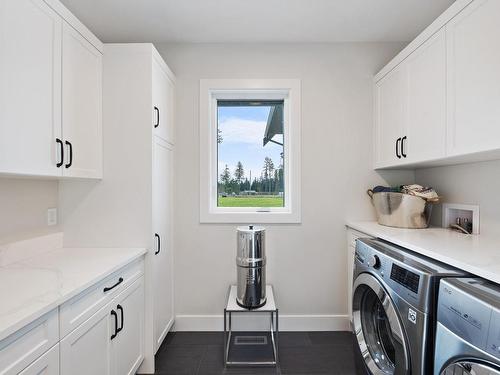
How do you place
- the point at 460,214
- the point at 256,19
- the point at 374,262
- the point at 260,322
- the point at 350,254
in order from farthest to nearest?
the point at 260,322
the point at 350,254
the point at 256,19
the point at 460,214
the point at 374,262

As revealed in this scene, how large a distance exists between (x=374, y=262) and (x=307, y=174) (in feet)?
3.49

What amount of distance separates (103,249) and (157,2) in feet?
5.51

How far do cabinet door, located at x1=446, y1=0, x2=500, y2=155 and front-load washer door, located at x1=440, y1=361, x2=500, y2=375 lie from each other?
903mm

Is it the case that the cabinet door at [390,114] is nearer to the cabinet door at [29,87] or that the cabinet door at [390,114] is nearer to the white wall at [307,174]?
the white wall at [307,174]

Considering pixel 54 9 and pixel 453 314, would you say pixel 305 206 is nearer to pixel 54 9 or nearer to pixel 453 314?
pixel 453 314

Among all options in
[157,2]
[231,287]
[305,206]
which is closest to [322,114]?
[305,206]

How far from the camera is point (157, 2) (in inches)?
71.8

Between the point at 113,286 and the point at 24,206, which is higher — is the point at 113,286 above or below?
below

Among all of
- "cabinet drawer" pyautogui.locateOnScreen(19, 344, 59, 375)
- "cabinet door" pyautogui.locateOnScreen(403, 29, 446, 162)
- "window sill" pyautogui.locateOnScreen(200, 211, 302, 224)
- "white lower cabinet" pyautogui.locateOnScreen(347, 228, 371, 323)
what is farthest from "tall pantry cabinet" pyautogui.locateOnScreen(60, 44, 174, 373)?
"cabinet door" pyautogui.locateOnScreen(403, 29, 446, 162)

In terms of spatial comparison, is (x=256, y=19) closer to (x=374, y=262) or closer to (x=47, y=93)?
(x=47, y=93)

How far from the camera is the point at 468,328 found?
34.4 inches

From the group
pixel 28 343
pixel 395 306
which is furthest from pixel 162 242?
pixel 395 306

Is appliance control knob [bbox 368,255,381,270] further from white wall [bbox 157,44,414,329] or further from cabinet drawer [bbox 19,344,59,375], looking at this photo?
cabinet drawer [bbox 19,344,59,375]

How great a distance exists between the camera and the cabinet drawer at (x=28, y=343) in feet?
2.63
